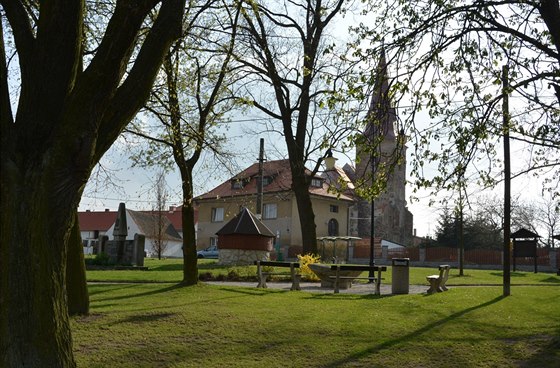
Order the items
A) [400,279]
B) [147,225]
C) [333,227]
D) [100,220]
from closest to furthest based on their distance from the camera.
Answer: [400,279], [333,227], [147,225], [100,220]

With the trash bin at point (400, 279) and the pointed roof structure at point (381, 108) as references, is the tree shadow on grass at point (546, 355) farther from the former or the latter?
the trash bin at point (400, 279)

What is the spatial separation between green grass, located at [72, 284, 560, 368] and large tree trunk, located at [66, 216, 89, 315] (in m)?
0.30

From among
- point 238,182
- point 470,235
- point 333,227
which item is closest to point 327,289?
point 238,182

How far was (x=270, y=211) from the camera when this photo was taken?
57969 mm

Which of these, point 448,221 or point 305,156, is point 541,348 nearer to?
point 305,156

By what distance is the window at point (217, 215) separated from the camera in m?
62.2

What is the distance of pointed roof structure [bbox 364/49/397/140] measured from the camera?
10.6 meters

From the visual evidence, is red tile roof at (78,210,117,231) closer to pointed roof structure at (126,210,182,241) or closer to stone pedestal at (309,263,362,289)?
pointed roof structure at (126,210,182,241)

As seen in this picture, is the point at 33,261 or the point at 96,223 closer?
the point at 33,261

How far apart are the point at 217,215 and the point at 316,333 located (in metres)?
53.8

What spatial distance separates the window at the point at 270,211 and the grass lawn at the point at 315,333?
4346 centimetres

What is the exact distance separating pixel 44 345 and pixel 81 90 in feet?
8.41

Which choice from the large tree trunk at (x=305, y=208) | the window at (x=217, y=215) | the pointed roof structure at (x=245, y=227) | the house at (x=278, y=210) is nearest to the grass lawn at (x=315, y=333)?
the large tree trunk at (x=305, y=208)

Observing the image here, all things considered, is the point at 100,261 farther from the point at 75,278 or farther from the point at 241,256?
the point at 75,278
